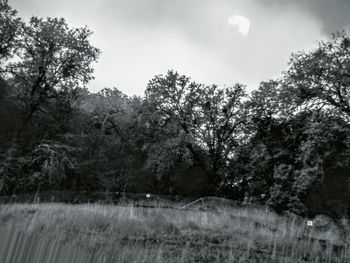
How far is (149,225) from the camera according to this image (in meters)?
8.55

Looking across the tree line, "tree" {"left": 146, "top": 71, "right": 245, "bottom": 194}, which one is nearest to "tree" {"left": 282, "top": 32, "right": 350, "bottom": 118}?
the tree line

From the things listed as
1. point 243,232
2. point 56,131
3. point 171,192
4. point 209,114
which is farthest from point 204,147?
point 243,232

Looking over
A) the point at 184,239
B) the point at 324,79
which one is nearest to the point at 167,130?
the point at 324,79

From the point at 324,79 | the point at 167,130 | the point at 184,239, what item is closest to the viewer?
the point at 184,239

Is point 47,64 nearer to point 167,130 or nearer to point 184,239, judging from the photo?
point 167,130

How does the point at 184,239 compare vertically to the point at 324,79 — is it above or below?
below

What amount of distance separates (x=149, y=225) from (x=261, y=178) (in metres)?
19.5

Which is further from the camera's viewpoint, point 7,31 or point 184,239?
point 7,31

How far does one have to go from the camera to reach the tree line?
2100 centimetres

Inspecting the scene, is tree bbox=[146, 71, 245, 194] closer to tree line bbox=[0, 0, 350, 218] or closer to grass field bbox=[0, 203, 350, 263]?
tree line bbox=[0, 0, 350, 218]

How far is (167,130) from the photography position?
98.6 ft

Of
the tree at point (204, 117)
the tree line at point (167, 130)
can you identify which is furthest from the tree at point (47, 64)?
the tree at point (204, 117)

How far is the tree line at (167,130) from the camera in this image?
21.0 m

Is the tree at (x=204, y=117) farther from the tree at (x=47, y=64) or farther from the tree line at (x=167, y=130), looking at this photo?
the tree at (x=47, y=64)
